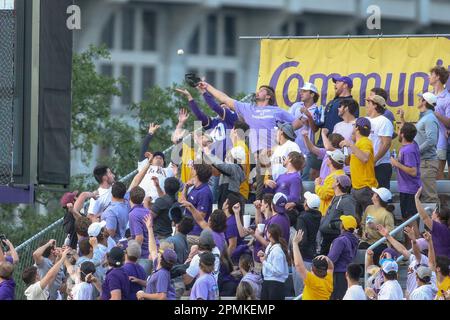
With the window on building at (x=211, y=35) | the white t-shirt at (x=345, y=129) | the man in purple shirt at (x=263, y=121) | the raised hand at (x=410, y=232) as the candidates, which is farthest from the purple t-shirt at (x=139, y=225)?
the window on building at (x=211, y=35)

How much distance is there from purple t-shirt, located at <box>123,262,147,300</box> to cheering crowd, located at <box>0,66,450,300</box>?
0.07ft

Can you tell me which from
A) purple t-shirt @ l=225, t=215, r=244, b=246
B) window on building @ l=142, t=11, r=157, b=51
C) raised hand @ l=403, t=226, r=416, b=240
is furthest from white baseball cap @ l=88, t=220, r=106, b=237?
window on building @ l=142, t=11, r=157, b=51

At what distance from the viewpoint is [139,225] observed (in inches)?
787

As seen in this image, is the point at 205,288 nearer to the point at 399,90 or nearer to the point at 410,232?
the point at 410,232

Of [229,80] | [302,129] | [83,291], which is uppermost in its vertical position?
[302,129]

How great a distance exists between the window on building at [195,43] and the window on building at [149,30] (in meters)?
1.28

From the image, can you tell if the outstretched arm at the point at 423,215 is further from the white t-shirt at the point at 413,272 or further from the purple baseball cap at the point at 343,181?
the purple baseball cap at the point at 343,181

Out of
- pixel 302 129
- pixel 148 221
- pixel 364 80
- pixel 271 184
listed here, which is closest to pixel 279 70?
pixel 364 80

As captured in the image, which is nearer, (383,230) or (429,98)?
(383,230)

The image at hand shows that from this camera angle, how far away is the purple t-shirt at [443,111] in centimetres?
2083

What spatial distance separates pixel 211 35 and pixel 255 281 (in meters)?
37.7

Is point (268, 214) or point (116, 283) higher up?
point (268, 214)

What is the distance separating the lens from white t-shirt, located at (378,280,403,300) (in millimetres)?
17328

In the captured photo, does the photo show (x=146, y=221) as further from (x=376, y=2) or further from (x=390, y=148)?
(x=376, y=2)
